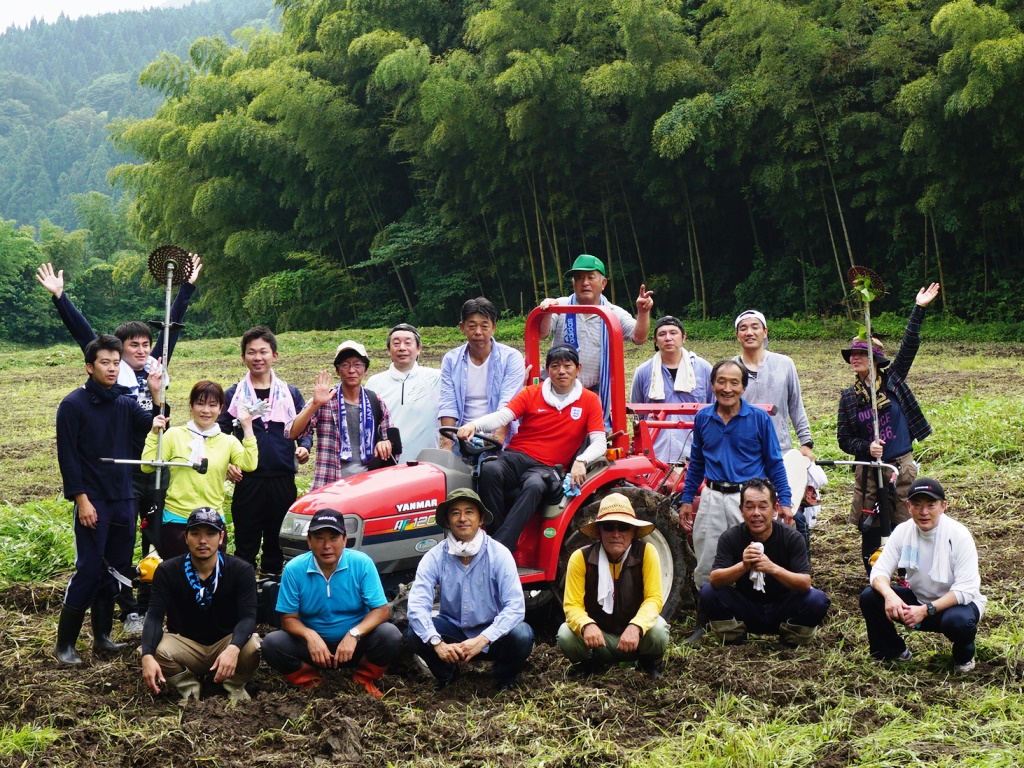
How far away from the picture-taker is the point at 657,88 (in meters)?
20.3

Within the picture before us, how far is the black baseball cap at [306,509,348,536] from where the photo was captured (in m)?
4.50

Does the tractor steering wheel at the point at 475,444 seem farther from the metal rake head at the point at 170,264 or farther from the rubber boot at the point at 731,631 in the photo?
the metal rake head at the point at 170,264

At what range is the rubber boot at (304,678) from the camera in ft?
15.0

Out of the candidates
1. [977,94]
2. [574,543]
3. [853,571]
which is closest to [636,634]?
[574,543]

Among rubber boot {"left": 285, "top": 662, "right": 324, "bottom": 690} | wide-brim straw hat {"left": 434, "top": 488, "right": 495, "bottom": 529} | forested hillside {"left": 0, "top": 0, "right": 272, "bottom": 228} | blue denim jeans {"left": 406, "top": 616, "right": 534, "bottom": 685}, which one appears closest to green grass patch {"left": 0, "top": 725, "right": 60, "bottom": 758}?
rubber boot {"left": 285, "top": 662, "right": 324, "bottom": 690}

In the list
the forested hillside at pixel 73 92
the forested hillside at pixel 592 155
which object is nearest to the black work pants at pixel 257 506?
the forested hillside at pixel 592 155

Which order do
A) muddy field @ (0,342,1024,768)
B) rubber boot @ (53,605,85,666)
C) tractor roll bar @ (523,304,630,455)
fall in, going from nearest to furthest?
muddy field @ (0,342,1024,768)
rubber boot @ (53,605,85,666)
tractor roll bar @ (523,304,630,455)

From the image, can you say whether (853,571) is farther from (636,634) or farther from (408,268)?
(408,268)

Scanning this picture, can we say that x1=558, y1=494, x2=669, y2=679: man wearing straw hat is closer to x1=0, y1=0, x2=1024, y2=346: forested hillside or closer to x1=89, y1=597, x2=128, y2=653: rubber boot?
x1=89, y1=597, x2=128, y2=653: rubber boot

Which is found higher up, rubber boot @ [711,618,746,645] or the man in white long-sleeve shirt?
the man in white long-sleeve shirt

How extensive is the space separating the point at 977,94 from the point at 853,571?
38.9 feet

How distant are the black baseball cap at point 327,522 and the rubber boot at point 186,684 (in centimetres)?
79

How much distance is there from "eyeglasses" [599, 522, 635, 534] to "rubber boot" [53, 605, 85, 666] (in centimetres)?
243

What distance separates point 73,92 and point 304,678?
5331 inches
